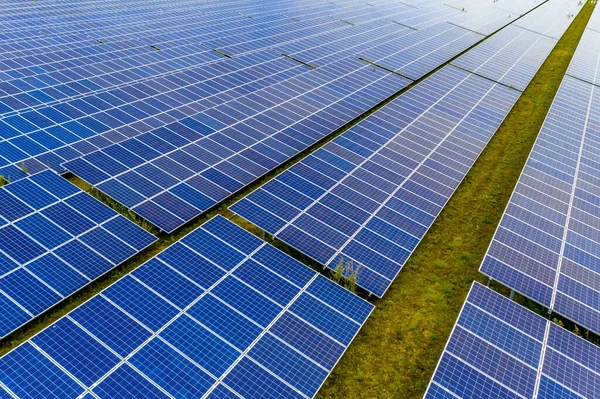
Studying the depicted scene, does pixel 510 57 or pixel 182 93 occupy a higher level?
pixel 182 93

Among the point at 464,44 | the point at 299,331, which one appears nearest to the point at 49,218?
the point at 299,331

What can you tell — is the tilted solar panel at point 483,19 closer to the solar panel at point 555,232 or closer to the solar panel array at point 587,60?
the solar panel array at point 587,60

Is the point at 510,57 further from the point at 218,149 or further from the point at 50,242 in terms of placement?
the point at 50,242

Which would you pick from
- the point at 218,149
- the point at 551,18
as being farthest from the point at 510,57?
the point at 218,149

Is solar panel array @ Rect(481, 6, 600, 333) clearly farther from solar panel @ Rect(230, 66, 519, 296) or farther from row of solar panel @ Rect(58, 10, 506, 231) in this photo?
row of solar panel @ Rect(58, 10, 506, 231)

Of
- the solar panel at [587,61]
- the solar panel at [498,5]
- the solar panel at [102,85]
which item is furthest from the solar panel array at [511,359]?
the solar panel at [498,5]

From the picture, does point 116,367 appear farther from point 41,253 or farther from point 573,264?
point 573,264

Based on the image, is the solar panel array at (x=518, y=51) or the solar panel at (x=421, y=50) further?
the solar panel array at (x=518, y=51)
